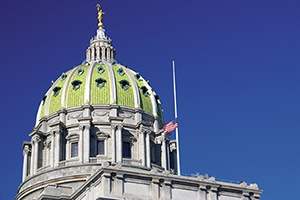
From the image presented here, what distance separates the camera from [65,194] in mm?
74812

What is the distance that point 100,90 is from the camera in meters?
96.6

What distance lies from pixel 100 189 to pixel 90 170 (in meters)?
22.8

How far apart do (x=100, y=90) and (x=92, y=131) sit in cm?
815

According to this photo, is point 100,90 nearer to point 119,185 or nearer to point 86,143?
point 86,143

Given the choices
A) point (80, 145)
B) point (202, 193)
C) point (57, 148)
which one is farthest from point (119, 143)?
point (202, 193)

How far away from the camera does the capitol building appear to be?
87500mm

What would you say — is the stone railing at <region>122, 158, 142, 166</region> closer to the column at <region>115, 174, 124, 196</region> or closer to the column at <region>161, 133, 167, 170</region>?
the column at <region>161, 133, 167, 170</region>

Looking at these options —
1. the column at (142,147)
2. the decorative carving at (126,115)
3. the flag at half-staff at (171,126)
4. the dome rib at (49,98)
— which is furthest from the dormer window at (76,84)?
Answer: the flag at half-staff at (171,126)

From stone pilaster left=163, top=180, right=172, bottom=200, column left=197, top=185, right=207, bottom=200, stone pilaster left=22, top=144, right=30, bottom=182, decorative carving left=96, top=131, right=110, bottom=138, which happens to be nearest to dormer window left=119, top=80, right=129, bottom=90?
decorative carving left=96, top=131, right=110, bottom=138

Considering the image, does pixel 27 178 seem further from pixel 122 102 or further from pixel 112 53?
pixel 112 53

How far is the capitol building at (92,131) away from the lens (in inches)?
3445

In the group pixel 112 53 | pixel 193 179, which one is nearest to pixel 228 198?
pixel 193 179

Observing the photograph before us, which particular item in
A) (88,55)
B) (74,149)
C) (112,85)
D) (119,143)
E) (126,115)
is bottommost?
(74,149)

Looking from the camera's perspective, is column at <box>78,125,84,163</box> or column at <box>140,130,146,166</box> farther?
column at <box>140,130,146,166</box>
